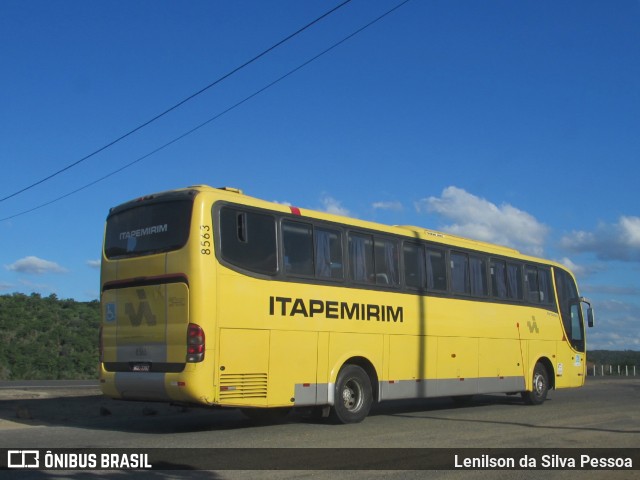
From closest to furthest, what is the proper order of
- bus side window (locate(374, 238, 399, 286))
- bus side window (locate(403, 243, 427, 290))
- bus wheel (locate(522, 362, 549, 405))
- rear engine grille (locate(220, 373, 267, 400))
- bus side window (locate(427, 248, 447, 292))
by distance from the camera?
rear engine grille (locate(220, 373, 267, 400)) → bus side window (locate(374, 238, 399, 286)) → bus side window (locate(403, 243, 427, 290)) → bus side window (locate(427, 248, 447, 292)) → bus wheel (locate(522, 362, 549, 405))

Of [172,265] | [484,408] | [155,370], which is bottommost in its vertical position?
[484,408]

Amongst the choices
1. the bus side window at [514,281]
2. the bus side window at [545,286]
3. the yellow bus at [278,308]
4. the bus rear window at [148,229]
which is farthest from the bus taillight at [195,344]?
the bus side window at [545,286]

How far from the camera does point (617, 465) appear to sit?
9.20 m

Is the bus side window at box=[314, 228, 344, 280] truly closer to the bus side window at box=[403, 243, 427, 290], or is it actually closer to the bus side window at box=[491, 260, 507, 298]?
the bus side window at box=[403, 243, 427, 290]

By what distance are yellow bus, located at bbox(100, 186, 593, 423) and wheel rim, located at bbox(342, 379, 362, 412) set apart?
2 centimetres

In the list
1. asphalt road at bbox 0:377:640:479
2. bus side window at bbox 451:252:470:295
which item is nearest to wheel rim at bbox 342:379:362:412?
asphalt road at bbox 0:377:640:479

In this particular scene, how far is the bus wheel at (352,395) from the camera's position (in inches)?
516

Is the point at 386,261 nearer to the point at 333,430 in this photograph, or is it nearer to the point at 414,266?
the point at 414,266

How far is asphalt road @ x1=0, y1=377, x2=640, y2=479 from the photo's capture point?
9359 mm

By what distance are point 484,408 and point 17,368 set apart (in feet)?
87.3

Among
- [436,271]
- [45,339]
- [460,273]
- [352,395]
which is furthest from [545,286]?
[45,339]

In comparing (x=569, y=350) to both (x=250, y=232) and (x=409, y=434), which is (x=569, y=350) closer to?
(x=409, y=434)

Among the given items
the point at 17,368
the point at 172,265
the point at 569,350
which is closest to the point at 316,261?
the point at 172,265

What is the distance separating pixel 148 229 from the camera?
12.1m
